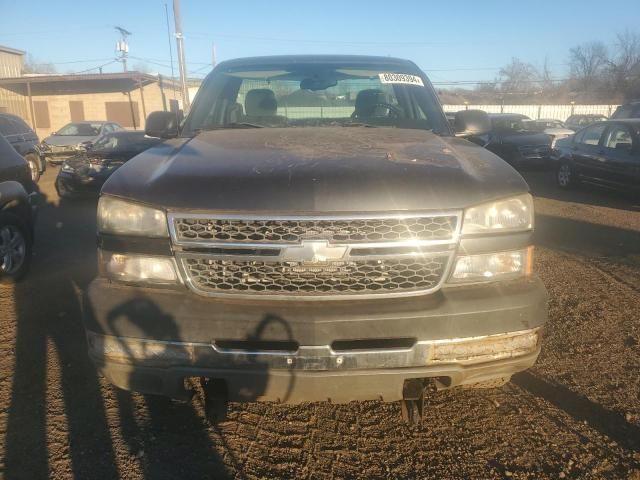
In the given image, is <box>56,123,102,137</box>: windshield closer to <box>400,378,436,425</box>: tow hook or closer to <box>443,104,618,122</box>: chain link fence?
<box>400,378,436,425</box>: tow hook

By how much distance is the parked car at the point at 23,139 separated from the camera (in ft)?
42.4

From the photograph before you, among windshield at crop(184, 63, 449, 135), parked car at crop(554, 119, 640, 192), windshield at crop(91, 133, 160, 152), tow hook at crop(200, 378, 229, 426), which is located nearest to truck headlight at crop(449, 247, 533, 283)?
tow hook at crop(200, 378, 229, 426)

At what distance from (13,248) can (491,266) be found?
493 centimetres

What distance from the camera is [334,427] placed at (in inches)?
111

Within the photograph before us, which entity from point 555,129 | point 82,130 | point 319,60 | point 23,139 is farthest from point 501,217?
point 555,129

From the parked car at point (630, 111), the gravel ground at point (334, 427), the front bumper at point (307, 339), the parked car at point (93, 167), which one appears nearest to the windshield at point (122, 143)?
the parked car at point (93, 167)

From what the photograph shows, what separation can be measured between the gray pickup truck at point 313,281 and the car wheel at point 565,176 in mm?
9945

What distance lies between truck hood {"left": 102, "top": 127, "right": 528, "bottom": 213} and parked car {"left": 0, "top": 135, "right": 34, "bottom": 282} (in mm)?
3342

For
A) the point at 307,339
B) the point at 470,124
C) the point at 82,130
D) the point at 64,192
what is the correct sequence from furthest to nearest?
the point at 82,130
the point at 64,192
the point at 470,124
the point at 307,339

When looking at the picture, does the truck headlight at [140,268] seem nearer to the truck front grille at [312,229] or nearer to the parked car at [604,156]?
the truck front grille at [312,229]

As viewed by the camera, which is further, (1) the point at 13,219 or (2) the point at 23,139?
(2) the point at 23,139

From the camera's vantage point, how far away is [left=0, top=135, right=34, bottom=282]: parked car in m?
5.25

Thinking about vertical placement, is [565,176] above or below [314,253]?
below

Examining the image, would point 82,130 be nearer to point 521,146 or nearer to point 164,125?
point 521,146
